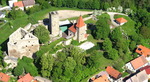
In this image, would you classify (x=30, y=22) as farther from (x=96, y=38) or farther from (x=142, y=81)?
(x=142, y=81)

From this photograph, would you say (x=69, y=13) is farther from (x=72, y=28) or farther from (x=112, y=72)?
(x=112, y=72)

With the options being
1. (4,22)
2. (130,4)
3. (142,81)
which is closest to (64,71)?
(142,81)

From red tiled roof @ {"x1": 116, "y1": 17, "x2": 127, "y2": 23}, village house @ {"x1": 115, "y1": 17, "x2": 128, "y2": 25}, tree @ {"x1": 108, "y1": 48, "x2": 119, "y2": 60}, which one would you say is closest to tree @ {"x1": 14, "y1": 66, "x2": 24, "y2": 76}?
tree @ {"x1": 108, "y1": 48, "x2": 119, "y2": 60}

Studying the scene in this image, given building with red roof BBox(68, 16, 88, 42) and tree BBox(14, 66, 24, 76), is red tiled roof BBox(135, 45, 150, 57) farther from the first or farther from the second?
tree BBox(14, 66, 24, 76)

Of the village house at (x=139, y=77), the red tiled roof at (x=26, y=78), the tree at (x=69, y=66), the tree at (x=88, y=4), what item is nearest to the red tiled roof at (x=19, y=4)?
the tree at (x=88, y=4)

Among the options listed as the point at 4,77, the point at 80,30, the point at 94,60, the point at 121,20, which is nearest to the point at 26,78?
the point at 4,77

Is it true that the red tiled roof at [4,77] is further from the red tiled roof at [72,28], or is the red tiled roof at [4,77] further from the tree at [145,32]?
the tree at [145,32]
